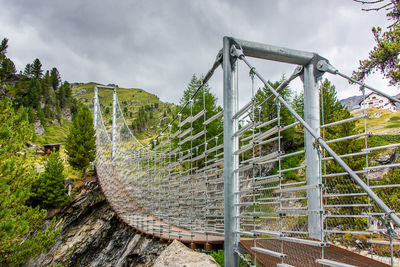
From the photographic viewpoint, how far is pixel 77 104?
52250 millimetres

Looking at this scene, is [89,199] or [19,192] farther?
[89,199]

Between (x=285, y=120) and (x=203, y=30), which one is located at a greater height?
(x=203, y=30)

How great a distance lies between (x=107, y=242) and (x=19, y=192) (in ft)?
18.4

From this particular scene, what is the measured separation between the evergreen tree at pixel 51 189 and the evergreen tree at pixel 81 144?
2498 millimetres

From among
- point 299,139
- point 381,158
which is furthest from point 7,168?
point 299,139

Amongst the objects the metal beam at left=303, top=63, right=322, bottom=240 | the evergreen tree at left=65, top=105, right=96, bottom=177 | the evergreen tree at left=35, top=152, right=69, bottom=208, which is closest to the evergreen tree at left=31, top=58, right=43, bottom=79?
the evergreen tree at left=65, top=105, right=96, bottom=177

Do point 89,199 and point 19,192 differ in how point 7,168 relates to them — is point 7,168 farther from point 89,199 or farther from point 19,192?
point 89,199

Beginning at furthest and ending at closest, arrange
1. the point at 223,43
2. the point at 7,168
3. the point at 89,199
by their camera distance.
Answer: the point at 89,199 → the point at 7,168 → the point at 223,43

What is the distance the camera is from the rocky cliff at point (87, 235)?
1016 centimetres

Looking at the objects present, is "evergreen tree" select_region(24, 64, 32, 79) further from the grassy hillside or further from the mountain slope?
the grassy hillside

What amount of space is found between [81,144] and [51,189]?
421 cm

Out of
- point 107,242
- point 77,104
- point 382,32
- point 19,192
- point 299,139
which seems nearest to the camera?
point 382,32

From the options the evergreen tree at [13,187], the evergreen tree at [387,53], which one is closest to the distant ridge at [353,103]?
the evergreen tree at [387,53]

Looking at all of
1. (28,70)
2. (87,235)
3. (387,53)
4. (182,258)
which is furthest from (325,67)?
(28,70)
